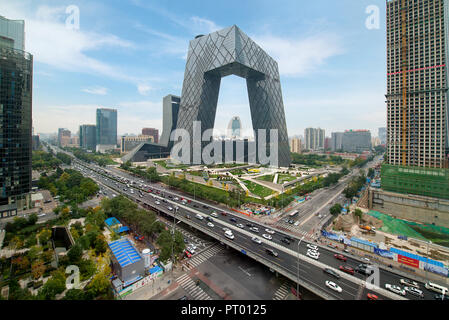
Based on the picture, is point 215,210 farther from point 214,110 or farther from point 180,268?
point 214,110

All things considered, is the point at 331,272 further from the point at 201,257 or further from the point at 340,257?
the point at 201,257

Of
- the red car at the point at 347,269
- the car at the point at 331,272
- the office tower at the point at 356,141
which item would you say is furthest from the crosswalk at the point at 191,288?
the office tower at the point at 356,141

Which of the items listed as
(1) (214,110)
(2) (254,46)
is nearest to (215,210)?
(1) (214,110)

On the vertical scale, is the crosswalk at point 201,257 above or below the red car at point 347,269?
below

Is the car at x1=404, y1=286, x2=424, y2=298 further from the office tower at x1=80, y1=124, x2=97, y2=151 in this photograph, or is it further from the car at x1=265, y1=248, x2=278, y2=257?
the office tower at x1=80, y1=124, x2=97, y2=151

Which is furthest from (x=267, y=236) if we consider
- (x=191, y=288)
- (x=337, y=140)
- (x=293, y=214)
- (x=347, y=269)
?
(x=337, y=140)

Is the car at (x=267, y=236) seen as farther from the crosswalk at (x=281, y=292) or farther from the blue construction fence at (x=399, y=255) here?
the blue construction fence at (x=399, y=255)

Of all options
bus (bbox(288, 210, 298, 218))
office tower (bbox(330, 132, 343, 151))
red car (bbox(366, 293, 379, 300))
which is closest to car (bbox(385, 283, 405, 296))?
red car (bbox(366, 293, 379, 300))
